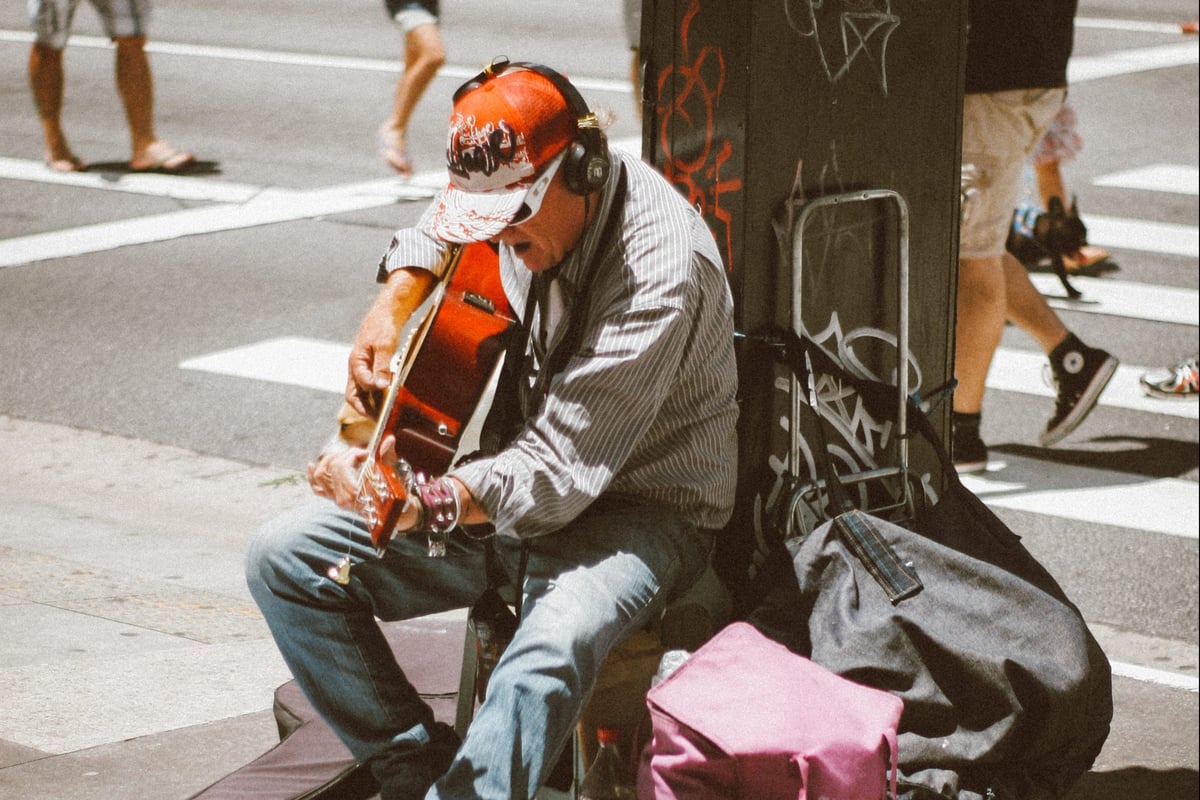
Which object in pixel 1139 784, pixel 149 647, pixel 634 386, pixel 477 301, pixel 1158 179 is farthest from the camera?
pixel 1158 179

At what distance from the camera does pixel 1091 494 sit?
5863mm

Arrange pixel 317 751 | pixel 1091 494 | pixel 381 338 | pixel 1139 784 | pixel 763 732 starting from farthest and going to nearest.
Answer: pixel 1091 494 → pixel 1139 784 → pixel 317 751 → pixel 381 338 → pixel 763 732

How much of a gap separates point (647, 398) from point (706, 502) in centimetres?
26

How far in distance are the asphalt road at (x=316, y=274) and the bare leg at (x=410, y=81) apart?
0.58ft

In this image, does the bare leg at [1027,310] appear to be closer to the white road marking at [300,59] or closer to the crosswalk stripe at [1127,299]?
the crosswalk stripe at [1127,299]

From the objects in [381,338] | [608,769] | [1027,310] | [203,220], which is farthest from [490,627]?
[203,220]

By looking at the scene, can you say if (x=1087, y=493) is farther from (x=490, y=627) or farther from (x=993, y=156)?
(x=490, y=627)

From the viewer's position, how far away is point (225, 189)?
964 centimetres

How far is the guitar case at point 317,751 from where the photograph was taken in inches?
133

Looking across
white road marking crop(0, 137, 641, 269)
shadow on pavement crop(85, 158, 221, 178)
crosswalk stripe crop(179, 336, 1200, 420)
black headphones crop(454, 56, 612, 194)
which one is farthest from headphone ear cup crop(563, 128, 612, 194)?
shadow on pavement crop(85, 158, 221, 178)

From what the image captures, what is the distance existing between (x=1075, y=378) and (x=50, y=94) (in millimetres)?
6348

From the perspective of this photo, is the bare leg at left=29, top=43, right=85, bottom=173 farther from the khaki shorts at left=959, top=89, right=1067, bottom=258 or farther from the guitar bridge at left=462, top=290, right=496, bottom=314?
the guitar bridge at left=462, top=290, right=496, bottom=314

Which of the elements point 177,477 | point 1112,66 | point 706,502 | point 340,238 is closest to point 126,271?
point 340,238

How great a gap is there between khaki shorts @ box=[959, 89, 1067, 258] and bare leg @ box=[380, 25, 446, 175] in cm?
A: 466
